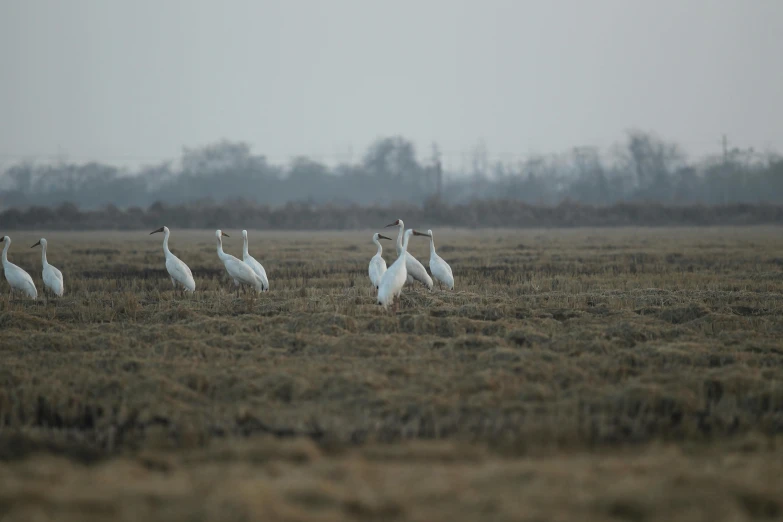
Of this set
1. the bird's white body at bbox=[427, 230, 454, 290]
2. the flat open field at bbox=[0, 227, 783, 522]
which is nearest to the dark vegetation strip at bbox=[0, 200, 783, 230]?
the bird's white body at bbox=[427, 230, 454, 290]

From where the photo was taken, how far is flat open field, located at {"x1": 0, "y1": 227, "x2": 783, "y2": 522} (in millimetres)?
5172

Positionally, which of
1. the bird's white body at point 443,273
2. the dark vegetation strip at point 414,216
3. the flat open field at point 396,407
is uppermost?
the dark vegetation strip at point 414,216

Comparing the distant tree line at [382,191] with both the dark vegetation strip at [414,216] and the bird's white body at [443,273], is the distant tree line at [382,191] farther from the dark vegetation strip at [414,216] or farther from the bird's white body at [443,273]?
the bird's white body at [443,273]

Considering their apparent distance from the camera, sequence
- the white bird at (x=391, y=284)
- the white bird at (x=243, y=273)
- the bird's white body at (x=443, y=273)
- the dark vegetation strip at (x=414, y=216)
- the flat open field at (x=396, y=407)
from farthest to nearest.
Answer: the dark vegetation strip at (x=414, y=216) < the white bird at (x=243, y=273) < the bird's white body at (x=443, y=273) < the white bird at (x=391, y=284) < the flat open field at (x=396, y=407)

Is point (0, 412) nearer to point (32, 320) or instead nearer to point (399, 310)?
point (32, 320)

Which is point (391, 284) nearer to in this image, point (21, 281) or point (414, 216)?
point (21, 281)

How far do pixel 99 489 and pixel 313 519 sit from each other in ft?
4.63

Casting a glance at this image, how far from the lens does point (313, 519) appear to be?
192 inches

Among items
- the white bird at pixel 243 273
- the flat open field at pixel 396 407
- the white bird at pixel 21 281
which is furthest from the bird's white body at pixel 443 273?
the white bird at pixel 21 281

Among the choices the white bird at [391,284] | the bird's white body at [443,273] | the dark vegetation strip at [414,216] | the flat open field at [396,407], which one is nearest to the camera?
the flat open field at [396,407]

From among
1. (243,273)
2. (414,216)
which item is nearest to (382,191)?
(414,216)

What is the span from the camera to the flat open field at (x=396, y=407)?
5172mm

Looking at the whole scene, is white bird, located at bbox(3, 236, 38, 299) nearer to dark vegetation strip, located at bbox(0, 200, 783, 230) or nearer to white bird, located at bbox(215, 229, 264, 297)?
white bird, located at bbox(215, 229, 264, 297)

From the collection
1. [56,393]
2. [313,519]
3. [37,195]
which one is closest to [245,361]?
[56,393]
